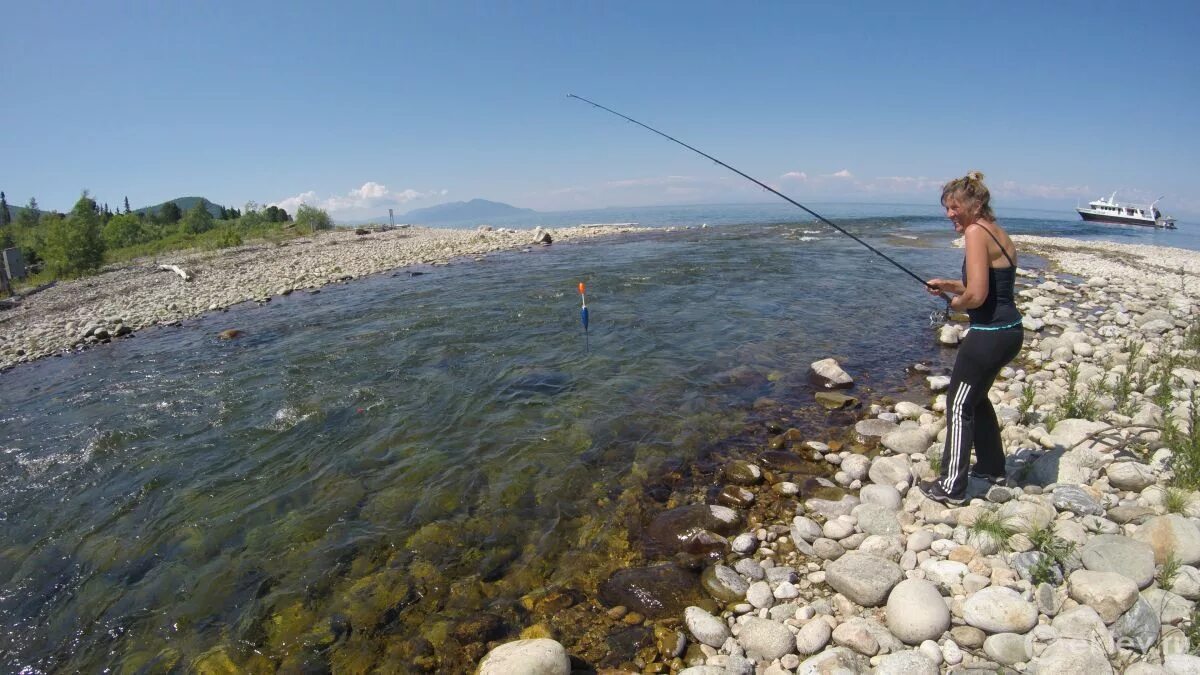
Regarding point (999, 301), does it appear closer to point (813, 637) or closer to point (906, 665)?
point (906, 665)

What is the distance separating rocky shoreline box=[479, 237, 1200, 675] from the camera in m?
3.51

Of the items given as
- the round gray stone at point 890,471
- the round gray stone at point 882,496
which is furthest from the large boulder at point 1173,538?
the round gray stone at point 890,471

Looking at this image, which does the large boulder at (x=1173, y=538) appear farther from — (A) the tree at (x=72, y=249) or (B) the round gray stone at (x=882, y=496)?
(A) the tree at (x=72, y=249)

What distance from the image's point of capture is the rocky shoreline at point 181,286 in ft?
52.0

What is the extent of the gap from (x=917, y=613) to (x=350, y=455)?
23.9 ft

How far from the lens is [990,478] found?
5.48 m

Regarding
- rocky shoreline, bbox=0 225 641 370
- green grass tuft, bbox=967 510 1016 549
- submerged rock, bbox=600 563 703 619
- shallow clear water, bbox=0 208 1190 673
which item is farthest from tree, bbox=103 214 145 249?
green grass tuft, bbox=967 510 1016 549

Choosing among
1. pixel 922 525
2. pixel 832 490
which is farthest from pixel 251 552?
pixel 922 525

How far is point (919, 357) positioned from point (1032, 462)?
566 cm

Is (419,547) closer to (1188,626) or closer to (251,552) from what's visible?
(251,552)

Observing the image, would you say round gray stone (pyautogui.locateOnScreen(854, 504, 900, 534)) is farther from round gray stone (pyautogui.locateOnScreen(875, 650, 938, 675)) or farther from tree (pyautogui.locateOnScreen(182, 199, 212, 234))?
tree (pyautogui.locateOnScreen(182, 199, 212, 234))

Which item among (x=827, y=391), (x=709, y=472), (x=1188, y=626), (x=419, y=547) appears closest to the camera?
(x=1188, y=626)

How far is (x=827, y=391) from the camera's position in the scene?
912 cm

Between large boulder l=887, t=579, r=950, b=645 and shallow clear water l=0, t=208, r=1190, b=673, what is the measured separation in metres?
2.66
